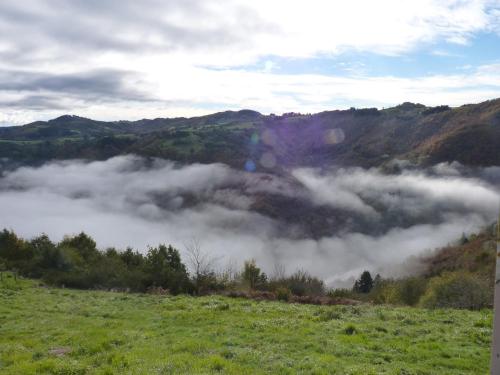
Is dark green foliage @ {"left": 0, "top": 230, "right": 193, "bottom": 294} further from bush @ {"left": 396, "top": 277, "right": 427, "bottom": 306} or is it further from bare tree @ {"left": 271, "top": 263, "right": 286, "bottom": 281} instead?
bush @ {"left": 396, "top": 277, "right": 427, "bottom": 306}

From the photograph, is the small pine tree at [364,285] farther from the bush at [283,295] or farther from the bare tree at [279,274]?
the bush at [283,295]

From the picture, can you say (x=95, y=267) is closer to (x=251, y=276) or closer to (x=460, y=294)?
(x=251, y=276)

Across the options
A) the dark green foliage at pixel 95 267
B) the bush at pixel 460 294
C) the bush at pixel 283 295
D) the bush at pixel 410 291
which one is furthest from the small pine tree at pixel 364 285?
the bush at pixel 460 294

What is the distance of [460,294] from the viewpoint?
28438 mm

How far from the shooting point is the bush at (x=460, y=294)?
27.4m

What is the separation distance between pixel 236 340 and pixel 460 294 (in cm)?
1828

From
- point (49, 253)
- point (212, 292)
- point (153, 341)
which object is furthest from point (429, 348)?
point (49, 253)

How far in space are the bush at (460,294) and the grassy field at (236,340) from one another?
178 inches

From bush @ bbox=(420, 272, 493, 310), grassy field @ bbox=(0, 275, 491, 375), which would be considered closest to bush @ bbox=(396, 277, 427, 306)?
bush @ bbox=(420, 272, 493, 310)

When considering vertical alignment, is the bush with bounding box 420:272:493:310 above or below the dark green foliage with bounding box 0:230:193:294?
above

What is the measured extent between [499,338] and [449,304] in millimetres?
27724

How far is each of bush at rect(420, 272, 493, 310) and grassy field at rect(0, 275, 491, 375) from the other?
4.52m

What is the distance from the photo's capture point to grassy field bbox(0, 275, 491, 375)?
1306 cm

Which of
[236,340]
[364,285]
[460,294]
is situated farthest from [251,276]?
[364,285]
